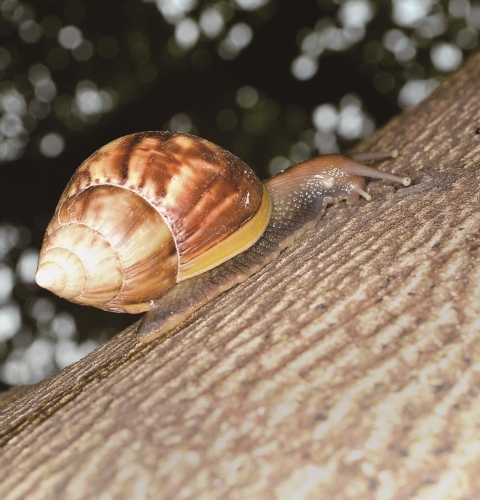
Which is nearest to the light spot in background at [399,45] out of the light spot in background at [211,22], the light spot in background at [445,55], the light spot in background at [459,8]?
the light spot in background at [445,55]

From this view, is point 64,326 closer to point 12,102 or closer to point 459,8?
point 12,102

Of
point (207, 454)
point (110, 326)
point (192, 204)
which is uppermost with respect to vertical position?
point (192, 204)

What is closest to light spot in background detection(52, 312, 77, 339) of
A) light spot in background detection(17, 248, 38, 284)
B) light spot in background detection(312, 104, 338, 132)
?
light spot in background detection(17, 248, 38, 284)

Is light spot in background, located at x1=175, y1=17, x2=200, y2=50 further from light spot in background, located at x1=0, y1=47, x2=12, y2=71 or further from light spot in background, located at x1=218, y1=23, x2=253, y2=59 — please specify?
light spot in background, located at x1=0, y1=47, x2=12, y2=71

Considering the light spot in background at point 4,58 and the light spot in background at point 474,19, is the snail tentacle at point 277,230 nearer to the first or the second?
the light spot in background at point 4,58

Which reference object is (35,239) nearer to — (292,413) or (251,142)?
(251,142)

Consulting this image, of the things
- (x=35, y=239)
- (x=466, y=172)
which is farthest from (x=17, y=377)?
(x=466, y=172)

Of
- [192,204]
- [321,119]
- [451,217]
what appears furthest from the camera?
[321,119]
